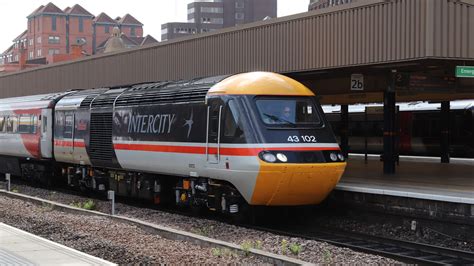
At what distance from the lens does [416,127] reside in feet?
94.6

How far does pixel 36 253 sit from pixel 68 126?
10.2 meters

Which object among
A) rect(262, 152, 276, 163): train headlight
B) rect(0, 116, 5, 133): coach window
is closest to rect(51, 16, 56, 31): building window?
rect(0, 116, 5, 133): coach window

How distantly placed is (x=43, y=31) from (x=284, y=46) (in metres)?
123

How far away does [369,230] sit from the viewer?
12.7m

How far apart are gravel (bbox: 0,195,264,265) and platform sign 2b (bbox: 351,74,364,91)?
804 centimetres

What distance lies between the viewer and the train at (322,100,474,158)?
27.3 metres

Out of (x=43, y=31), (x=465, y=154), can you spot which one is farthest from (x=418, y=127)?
(x=43, y=31)

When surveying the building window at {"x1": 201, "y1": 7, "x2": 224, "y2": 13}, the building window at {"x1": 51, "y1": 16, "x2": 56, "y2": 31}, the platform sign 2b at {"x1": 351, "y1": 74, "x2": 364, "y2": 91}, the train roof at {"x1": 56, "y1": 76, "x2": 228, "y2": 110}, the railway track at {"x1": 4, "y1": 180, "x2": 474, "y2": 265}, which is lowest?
the railway track at {"x1": 4, "y1": 180, "x2": 474, "y2": 265}

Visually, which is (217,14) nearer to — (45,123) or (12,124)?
(12,124)

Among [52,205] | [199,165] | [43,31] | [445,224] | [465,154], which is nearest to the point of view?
[445,224]

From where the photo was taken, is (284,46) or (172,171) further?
(284,46)

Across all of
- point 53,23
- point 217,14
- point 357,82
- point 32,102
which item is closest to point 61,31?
point 53,23

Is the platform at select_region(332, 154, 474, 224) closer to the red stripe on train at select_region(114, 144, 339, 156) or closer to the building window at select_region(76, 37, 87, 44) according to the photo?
the red stripe on train at select_region(114, 144, 339, 156)

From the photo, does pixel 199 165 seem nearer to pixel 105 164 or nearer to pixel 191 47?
pixel 105 164
